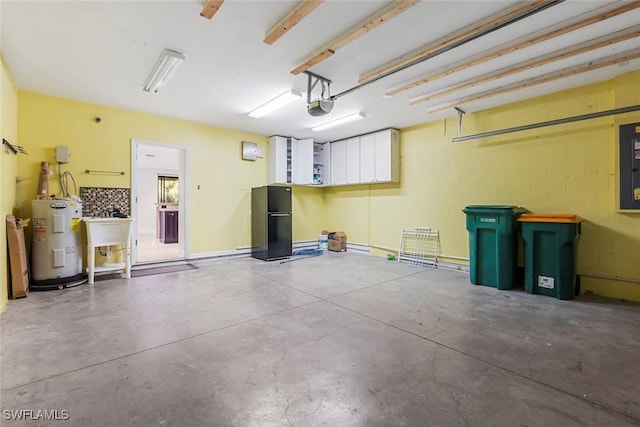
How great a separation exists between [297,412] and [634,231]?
4.71 meters

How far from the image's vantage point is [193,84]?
4020 millimetres

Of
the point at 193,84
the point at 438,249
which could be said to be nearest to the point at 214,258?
the point at 193,84

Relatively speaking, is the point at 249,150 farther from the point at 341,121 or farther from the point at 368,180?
the point at 368,180

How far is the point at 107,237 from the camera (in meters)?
4.39

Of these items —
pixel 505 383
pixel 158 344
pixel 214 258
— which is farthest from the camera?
pixel 214 258

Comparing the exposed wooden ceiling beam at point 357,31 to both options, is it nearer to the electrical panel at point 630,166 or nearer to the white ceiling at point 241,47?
the white ceiling at point 241,47

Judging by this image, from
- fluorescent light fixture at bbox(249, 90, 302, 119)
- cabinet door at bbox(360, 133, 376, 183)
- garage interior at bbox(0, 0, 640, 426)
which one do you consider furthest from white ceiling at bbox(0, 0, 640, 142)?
cabinet door at bbox(360, 133, 376, 183)

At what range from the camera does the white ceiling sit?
8.27ft

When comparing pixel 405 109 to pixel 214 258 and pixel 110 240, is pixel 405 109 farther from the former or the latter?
pixel 110 240

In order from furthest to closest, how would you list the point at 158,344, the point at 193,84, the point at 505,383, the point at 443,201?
1. the point at 443,201
2. the point at 193,84
3. the point at 158,344
4. the point at 505,383

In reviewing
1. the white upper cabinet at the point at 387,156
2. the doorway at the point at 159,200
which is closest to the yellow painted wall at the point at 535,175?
the white upper cabinet at the point at 387,156

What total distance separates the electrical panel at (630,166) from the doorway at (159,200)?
6.98m

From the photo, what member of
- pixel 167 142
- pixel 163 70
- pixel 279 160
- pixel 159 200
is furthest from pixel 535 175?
pixel 159 200

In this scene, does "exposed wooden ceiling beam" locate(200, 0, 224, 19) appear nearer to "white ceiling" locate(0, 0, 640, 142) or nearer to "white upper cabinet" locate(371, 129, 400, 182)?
"white ceiling" locate(0, 0, 640, 142)
